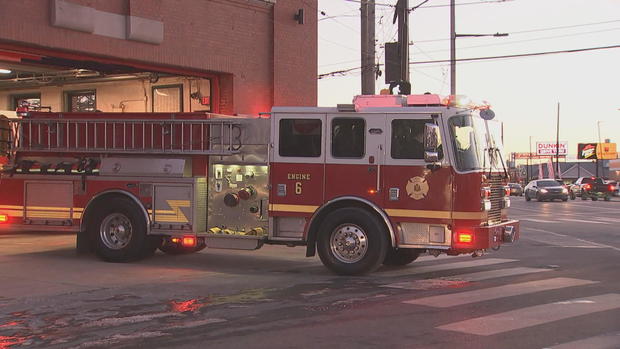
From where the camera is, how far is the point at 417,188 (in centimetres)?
1035

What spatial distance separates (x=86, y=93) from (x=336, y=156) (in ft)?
46.1

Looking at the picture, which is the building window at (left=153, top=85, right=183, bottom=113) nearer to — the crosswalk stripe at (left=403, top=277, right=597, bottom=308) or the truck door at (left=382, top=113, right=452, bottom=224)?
the truck door at (left=382, top=113, right=452, bottom=224)

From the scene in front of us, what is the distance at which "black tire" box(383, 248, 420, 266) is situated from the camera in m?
12.0

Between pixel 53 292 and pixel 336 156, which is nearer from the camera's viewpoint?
pixel 53 292

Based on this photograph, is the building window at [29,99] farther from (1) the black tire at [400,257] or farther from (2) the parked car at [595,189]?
(2) the parked car at [595,189]

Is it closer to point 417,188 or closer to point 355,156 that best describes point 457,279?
point 417,188

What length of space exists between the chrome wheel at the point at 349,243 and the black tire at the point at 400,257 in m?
1.56

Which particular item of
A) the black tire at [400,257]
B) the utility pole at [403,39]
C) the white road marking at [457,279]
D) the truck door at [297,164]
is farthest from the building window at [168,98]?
the white road marking at [457,279]

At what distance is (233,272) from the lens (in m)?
11.3

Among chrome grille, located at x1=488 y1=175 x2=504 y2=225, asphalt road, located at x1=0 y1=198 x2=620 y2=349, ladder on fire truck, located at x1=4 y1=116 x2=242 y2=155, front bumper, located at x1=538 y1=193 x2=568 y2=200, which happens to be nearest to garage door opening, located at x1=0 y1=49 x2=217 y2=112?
ladder on fire truck, located at x1=4 y1=116 x2=242 y2=155

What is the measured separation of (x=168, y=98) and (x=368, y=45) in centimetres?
593

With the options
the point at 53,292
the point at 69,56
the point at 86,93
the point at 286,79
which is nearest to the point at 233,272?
the point at 53,292

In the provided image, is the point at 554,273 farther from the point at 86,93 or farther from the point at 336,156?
the point at 86,93

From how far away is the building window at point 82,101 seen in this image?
2206 cm
